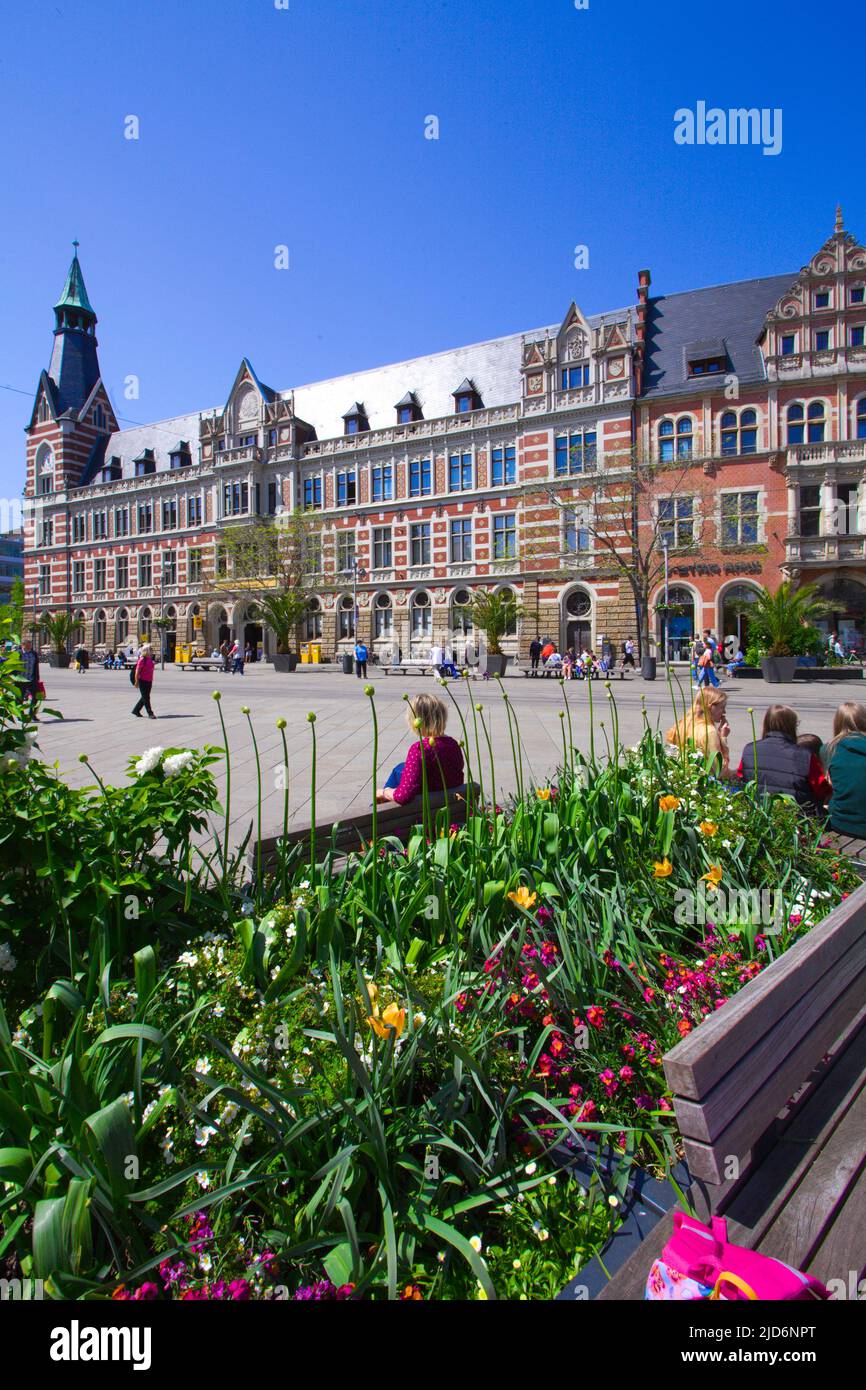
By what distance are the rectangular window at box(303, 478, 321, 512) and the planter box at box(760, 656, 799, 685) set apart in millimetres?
27953

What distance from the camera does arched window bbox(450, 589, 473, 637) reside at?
3716 cm

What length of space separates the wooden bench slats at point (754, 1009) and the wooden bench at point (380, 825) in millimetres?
1475

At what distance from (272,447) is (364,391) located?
6464mm

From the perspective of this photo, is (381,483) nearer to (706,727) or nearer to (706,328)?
(706,328)

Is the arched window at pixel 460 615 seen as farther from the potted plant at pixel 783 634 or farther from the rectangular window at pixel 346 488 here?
the potted plant at pixel 783 634

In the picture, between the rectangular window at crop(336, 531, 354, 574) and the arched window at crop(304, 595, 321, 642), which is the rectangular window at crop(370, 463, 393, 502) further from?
the arched window at crop(304, 595, 321, 642)


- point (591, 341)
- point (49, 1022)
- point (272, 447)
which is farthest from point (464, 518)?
point (49, 1022)

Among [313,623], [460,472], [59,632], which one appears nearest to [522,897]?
[460,472]

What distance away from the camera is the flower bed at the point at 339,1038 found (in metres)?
1.43

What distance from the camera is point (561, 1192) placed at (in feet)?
5.54

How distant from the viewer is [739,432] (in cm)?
3097

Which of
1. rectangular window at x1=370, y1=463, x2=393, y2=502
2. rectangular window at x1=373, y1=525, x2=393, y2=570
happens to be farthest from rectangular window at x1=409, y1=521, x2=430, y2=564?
rectangular window at x1=370, y1=463, x2=393, y2=502

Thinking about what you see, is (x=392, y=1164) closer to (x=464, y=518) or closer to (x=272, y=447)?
(x=464, y=518)
